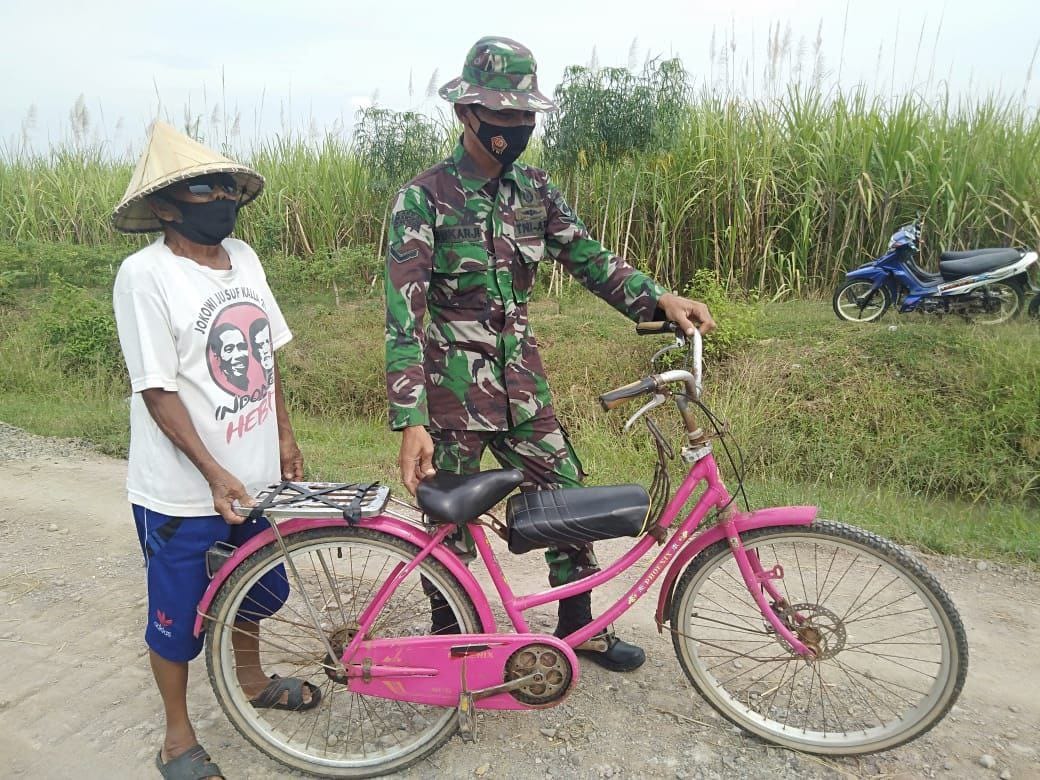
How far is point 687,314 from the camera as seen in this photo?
2.55 meters

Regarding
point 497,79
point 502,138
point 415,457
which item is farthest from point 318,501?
point 497,79

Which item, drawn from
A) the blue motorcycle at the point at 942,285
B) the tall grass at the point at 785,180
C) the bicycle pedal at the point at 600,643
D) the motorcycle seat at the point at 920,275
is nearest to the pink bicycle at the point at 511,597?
the bicycle pedal at the point at 600,643

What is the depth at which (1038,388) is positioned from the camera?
4.93 meters

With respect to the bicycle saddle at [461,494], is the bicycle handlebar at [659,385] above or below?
above

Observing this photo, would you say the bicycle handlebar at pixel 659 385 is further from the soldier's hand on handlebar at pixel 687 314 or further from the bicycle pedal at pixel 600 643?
the bicycle pedal at pixel 600 643

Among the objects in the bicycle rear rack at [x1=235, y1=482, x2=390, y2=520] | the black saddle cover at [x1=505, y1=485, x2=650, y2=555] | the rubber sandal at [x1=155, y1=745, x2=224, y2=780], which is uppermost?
the bicycle rear rack at [x1=235, y1=482, x2=390, y2=520]

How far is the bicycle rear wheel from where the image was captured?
231 centimetres

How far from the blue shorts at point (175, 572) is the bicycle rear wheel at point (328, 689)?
7 centimetres

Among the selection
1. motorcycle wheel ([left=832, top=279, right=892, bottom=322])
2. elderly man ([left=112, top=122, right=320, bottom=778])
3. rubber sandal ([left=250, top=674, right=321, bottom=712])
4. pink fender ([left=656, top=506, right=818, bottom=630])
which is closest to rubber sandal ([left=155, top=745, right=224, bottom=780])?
elderly man ([left=112, top=122, right=320, bottom=778])

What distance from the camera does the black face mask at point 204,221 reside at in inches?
86.8

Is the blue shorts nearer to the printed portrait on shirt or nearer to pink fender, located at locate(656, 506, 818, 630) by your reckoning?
the printed portrait on shirt

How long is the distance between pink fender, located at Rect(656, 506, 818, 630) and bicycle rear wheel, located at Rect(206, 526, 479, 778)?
2.11ft

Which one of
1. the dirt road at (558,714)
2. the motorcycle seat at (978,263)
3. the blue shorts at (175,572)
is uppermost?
the motorcycle seat at (978,263)

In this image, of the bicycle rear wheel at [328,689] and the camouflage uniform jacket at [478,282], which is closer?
the bicycle rear wheel at [328,689]
